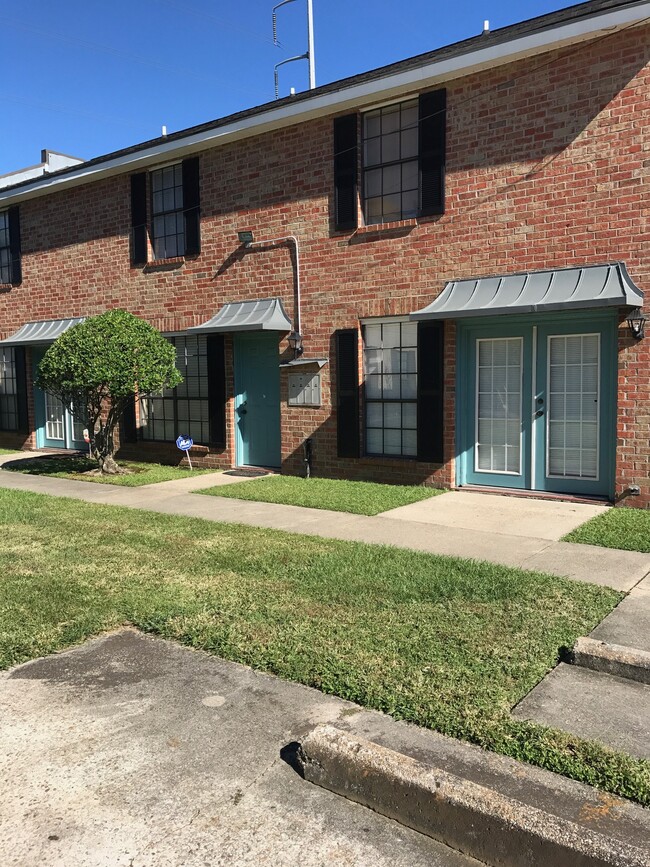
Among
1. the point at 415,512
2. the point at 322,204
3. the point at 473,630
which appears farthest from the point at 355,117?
the point at 473,630

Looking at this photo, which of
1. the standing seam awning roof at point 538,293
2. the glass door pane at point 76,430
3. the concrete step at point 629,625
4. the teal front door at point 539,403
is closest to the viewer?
the concrete step at point 629,625

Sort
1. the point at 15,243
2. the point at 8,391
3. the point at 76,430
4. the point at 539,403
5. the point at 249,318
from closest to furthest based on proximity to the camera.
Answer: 1. the point at 539,403
2. the point at 249,318
3. the point at 76,430
4. the point at 15,243
5. the point at 8,391

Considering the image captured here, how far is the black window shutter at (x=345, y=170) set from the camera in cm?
993

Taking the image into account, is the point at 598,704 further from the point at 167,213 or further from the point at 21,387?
the point at 21,387

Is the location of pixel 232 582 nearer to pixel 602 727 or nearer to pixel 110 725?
pixel 110 725

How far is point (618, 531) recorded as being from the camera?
6895 millimetres

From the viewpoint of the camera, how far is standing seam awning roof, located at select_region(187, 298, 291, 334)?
34.4ft

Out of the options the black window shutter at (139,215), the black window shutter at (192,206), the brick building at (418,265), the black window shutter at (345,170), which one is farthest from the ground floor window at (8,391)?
the black window shutter at (345,170)

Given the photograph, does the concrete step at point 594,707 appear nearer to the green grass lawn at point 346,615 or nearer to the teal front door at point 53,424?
the green grass lawn at point 346,615

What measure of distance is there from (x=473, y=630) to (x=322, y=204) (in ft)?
25.2

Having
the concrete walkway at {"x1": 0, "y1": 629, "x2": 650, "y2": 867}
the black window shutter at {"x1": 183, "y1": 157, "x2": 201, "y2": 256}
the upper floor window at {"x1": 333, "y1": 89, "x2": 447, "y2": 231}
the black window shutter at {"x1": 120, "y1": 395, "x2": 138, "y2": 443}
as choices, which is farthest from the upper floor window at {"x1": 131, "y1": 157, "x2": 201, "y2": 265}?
the concrete walkway at {"x1": 0, "y1": 629, "x2": 650, "y2": 867}

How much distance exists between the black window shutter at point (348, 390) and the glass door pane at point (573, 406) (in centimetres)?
278

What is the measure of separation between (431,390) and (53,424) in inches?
373

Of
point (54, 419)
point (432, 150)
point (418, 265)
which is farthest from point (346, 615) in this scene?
point (54, 419)
